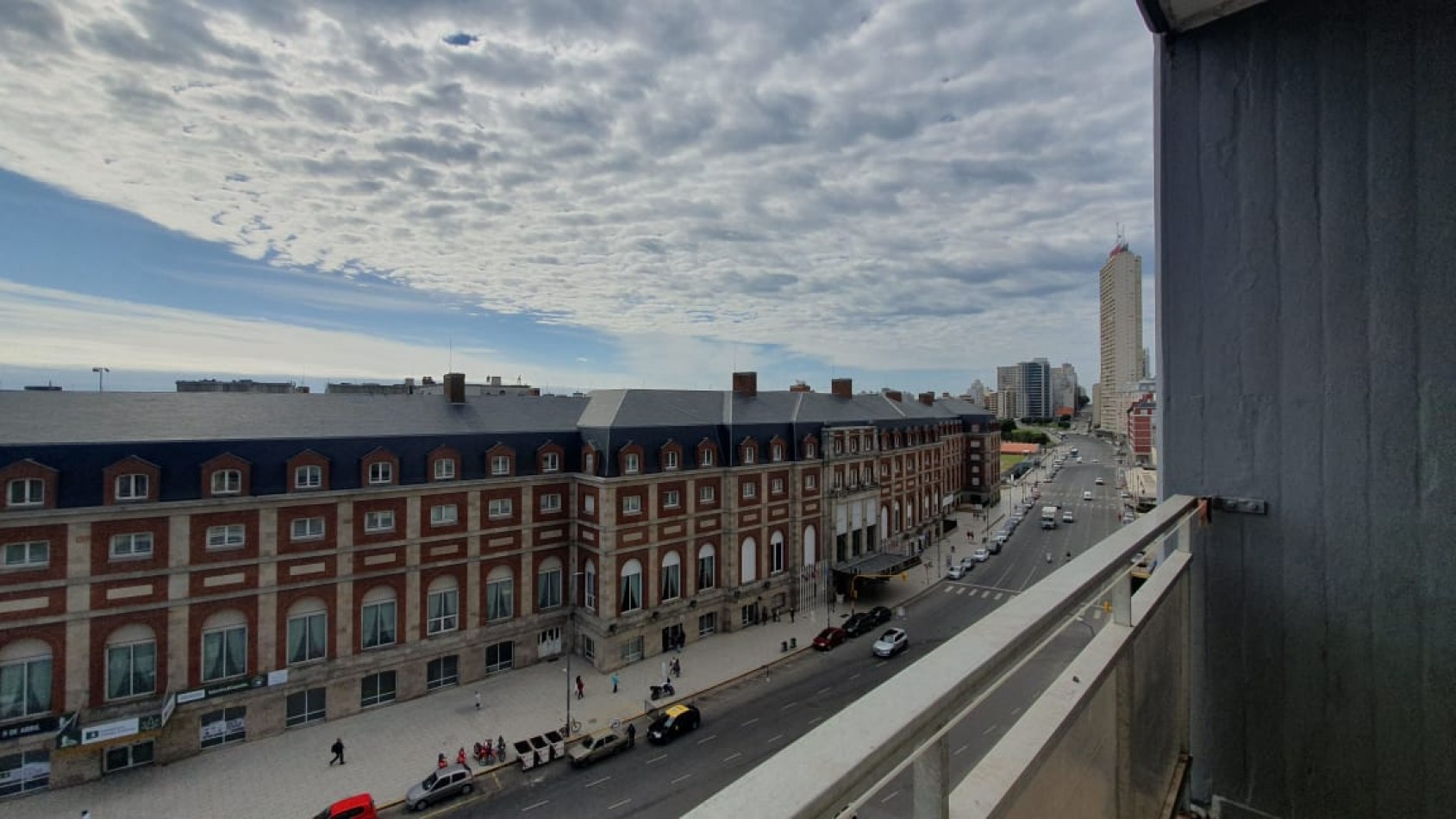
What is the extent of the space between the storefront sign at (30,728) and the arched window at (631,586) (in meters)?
16.4

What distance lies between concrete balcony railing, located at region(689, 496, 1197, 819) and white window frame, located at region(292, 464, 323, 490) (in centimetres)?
2399

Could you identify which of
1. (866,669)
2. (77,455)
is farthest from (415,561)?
(866,669)

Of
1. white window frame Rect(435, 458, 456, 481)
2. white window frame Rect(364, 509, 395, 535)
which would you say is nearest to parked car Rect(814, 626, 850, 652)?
white window frame Rect(435, 458, 456, 481)

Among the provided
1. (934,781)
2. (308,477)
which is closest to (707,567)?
(308,477)

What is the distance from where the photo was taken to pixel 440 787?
55.7 ft

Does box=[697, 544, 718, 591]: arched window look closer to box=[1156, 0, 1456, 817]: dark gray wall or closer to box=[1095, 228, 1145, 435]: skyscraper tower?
box=[1156, 0, 1456, 817]: dark gray wall

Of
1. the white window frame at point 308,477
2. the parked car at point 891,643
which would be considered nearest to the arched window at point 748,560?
the parked car at point 891,643

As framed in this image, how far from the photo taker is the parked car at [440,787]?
1675 centimetres

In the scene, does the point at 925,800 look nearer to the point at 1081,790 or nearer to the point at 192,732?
the point at 1081,790

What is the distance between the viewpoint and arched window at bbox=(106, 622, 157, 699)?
18203 millimetres

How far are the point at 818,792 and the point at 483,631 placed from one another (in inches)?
1050

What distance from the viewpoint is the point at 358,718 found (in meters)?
21.4

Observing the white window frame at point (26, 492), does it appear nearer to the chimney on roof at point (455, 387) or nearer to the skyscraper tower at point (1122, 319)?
the chimney on roof at point (455, 387)

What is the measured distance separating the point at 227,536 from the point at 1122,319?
159 meters
